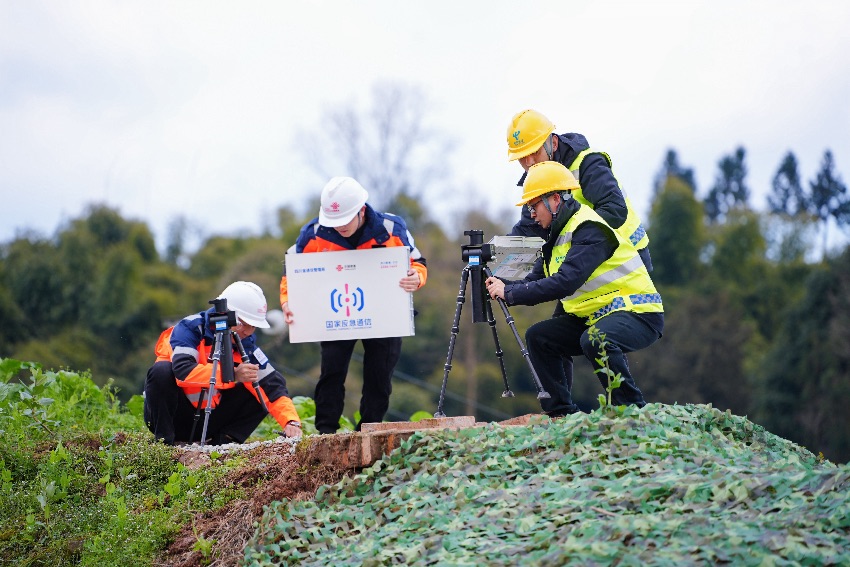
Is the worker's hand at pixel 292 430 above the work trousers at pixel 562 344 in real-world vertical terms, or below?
below

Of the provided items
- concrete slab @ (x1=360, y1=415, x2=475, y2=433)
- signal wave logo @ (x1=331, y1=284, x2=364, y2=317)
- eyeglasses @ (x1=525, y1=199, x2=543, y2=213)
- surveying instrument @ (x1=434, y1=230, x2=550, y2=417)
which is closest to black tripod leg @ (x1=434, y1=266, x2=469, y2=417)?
surveying instrument @ (x1=434, y1=230, x2=550, y2=417)

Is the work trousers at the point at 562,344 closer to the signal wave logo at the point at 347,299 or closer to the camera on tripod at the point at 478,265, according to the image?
the camera on tripod at the point at 478,265

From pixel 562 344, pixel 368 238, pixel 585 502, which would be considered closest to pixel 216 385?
pixel 368 238

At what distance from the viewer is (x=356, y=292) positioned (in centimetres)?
963

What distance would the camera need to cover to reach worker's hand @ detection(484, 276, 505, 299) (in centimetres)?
827

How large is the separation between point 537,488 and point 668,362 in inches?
1835

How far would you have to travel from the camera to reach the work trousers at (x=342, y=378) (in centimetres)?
970

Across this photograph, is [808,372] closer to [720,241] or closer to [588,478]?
[720,241]

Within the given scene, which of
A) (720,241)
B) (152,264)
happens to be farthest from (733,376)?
(152,264)

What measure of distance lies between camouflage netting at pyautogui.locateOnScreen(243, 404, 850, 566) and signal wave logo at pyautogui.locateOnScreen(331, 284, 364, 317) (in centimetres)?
269

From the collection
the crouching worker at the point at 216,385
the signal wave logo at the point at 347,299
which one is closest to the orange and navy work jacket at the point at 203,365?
the crouching worker at the point at 216,385

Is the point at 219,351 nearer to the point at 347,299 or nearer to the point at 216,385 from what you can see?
the point at 216,385

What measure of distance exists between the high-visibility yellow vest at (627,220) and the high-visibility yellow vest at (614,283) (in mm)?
162

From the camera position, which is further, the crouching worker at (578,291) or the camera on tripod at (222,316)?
the camera on tripod at (222,316)
